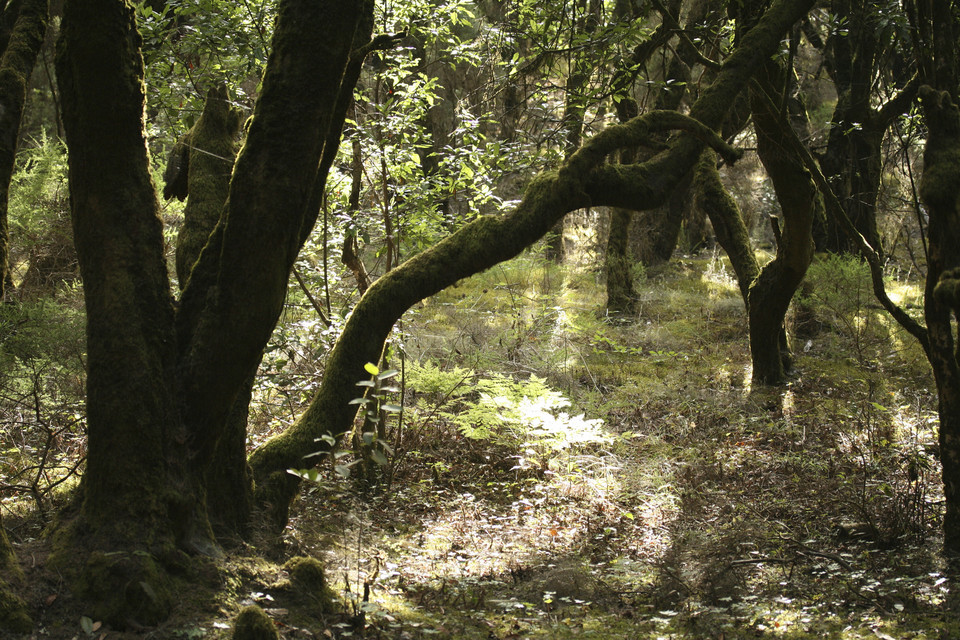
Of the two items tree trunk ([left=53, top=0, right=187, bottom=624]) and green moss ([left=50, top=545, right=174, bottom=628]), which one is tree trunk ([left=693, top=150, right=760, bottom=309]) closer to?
tree trunk ([left=53, top=0, right=187, bottom=624])

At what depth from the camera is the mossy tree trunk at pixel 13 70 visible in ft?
10.8

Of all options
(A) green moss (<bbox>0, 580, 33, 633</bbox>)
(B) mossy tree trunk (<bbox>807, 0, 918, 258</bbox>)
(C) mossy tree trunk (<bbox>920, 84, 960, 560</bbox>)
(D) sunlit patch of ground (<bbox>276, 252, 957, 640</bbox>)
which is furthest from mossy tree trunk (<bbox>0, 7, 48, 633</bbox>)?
(B) mossy tree trunk (<bbox>807, 0, 918, 258</bbox>)

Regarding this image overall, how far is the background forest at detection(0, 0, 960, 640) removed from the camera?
3.17 m

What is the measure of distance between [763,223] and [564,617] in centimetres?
1821

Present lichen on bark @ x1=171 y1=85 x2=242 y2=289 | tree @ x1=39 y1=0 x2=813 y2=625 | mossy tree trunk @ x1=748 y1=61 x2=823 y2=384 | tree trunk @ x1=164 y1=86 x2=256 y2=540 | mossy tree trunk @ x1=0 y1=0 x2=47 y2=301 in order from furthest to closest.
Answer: mossy tree trunk @ x1=748 y1=61 x2=823 y2=384 < lichen on bark @ x1=171 y1=85 x2=242 y2=289 < tree trunk @ x1=164 y1=86 x2=256 y2=540 < mossy tree trunk @ x1=0 y1=0 x2=47 y2=301 < tree @ x1=39 y1=0 x2=813 y2=625

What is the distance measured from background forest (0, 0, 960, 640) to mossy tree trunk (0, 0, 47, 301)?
22 millimetres

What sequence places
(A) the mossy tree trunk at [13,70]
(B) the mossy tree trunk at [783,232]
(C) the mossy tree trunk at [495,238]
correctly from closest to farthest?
1. (A) the mossy tree trunk at [13,70]
2. (C) the mossy tree trunk at [495,238]
3. (B) the mossy tree trunk at [783,232]

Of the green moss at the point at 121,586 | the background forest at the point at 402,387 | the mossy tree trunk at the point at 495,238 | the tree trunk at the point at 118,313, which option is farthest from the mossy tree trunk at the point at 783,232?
the green moss at the point at 121,586

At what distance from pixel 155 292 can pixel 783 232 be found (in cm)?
708

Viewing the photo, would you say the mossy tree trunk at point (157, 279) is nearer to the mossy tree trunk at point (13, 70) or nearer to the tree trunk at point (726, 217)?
the mossy tree trunk at point (13, 70)

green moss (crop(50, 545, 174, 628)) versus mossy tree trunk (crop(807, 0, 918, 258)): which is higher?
mossy tree trunk (crop(807, 0, 918, 258))

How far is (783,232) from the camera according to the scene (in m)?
8.13

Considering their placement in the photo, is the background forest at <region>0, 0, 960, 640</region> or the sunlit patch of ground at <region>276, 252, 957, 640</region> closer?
the background forest at <region>0, 0, 960, 640</region>

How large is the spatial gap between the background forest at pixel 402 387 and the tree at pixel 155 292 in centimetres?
1
